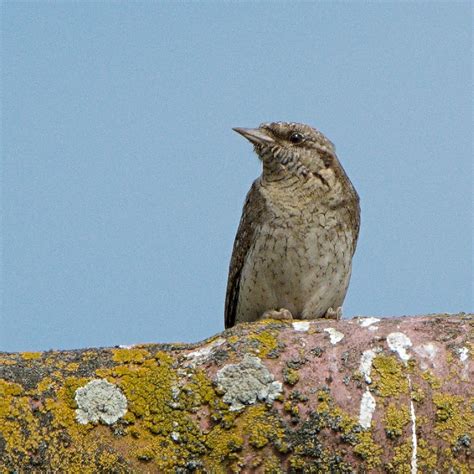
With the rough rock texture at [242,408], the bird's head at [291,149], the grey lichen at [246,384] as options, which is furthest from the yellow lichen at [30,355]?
the bird's head at [291,149]

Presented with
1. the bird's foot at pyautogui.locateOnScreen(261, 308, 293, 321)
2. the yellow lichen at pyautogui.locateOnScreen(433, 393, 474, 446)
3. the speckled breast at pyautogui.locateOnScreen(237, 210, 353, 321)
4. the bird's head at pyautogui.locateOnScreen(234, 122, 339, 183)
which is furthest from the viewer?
the bird's head at pyautogui.locateOnScreen(234, 122, 339, 183)

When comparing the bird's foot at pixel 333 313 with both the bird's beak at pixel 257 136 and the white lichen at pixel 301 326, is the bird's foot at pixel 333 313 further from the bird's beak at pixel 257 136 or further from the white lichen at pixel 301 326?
the white lichen at pixel 301 326

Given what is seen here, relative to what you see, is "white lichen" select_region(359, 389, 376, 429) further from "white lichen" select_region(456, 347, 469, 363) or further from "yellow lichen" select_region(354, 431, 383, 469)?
"white lichen" select_region(456, 347, 469, 363)

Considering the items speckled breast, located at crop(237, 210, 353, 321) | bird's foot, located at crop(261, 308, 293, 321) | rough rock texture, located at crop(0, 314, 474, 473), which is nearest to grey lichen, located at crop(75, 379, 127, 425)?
rough rock texture, located at crop(0, 314, 474, 473)

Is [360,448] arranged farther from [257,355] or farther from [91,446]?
[91,446]

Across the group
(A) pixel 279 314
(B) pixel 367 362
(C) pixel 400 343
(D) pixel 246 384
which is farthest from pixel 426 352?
(A) pixel 279 314

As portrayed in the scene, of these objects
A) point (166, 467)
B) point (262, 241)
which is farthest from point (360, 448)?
point (262, 241)

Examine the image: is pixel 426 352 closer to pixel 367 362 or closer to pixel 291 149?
pixel 367 362
